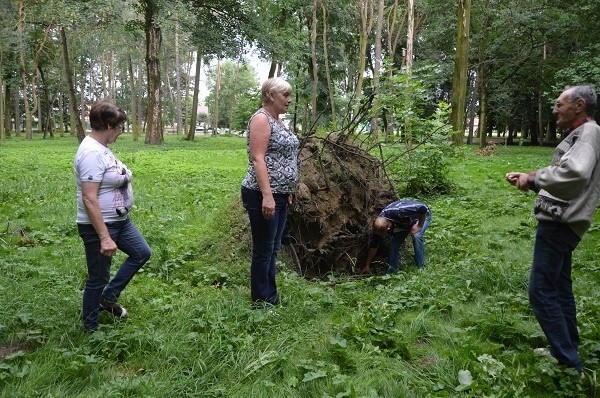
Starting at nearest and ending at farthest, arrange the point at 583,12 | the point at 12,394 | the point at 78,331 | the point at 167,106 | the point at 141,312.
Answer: the point at 12,394 → the point at 78,331 → the point at 141,312 → the point at 583,12 → the point at 167,106

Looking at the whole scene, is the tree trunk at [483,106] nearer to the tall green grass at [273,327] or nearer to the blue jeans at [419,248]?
the tall green grass at [273,327]

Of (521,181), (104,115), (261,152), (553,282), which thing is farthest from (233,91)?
(553,282)

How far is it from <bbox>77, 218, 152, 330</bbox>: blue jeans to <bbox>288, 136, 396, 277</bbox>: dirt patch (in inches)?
98.3

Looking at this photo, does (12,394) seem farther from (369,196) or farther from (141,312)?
(369,196)

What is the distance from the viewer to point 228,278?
18.1ft

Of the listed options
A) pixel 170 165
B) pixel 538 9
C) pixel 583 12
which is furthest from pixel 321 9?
pixel 170 165

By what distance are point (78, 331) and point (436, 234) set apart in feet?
18.0

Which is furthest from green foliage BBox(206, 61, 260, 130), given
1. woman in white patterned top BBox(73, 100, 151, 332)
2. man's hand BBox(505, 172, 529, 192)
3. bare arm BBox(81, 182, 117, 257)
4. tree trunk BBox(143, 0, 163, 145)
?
man's hand BBox(505, 172, 529, 192)

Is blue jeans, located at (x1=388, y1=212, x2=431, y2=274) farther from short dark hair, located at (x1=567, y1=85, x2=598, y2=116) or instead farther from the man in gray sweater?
short dark hair, located at (x1=567, y1=85, x2=598, y2=116)

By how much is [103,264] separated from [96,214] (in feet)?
1.46

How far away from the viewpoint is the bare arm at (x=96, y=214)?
360cm

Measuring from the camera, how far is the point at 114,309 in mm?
4289

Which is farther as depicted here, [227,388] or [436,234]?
[436,234]

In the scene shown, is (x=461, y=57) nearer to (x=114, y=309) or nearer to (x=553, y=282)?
(x=553, y=282)
